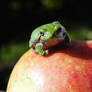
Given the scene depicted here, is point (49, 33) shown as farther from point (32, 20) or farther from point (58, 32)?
point (32, 20)

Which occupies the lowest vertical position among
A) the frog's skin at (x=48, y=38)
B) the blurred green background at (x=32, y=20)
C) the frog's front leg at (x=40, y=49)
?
the blurred green background at (x=32, y=20)

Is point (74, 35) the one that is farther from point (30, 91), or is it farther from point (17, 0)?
point (30, 91)

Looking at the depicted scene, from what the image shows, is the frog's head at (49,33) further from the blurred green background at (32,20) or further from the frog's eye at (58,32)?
the blurred green background at (32,20)

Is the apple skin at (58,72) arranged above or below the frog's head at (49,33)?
below

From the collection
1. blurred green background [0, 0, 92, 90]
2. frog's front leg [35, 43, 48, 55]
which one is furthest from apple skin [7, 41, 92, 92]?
blurred green background [0, 0, 92, 90]

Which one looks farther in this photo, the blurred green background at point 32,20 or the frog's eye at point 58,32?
the blurred green background at point 32,20

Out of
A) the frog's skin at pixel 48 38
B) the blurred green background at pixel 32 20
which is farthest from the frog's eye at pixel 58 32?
the blurred green background at pixel 32 20
